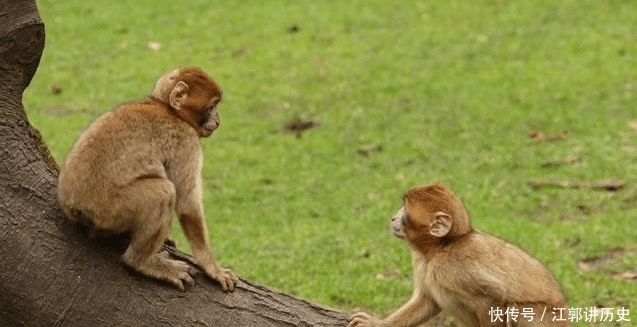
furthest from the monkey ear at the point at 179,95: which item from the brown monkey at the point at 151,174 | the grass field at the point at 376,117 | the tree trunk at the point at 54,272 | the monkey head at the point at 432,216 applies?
the grass field at the point at 376,117

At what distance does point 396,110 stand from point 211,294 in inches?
291

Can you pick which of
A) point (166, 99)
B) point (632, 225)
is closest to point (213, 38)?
point (632, 225)

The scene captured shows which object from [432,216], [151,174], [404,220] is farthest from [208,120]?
Result: [432,216]

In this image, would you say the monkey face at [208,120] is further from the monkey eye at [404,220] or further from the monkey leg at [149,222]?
the monkey eye at [404,220]

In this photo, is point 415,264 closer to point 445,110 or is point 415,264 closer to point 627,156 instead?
point 627,156

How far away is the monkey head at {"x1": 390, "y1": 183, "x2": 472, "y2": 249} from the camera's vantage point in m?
5.48

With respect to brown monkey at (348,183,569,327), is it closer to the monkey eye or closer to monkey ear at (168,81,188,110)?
the monkey eye

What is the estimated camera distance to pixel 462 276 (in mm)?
5414

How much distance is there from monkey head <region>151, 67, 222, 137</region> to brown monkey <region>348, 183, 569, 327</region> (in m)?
1.14

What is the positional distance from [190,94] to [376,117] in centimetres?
683

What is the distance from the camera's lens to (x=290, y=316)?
17.0ft

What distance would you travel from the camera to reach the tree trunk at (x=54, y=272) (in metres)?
4.85

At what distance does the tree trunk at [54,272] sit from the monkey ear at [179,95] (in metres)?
0.68

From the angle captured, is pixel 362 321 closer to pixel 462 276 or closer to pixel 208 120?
pixel 462 276
